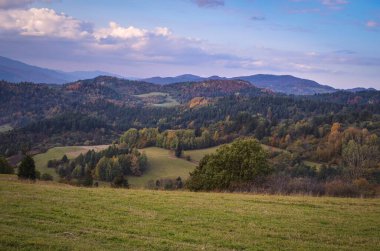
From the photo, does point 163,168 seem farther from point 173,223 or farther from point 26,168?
point 173,223

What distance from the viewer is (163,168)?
11594 cm

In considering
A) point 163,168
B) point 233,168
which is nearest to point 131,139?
point 163,168

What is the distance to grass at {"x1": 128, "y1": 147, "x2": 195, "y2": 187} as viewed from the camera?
105625 mm

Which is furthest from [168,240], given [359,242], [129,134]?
[129,134]

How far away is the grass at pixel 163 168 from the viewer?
105625 millimetres

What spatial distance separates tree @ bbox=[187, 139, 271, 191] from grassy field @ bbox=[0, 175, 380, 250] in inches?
624

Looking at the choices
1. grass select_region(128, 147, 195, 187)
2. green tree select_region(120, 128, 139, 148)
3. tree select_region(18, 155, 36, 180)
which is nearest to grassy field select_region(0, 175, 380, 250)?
tree select_region(18, 155, 36, 180)

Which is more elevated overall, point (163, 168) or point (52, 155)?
point (163, 168)

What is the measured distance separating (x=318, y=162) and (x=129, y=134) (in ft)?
312

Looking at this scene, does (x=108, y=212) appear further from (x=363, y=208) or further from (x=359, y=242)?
(x=363, y=208)

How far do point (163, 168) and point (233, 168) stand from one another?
77476mm

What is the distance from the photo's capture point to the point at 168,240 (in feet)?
42.9

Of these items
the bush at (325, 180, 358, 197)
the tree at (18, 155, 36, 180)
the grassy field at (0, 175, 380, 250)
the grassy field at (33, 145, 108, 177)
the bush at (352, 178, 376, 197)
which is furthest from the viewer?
the grassy field at (33, 145, 108, 177)

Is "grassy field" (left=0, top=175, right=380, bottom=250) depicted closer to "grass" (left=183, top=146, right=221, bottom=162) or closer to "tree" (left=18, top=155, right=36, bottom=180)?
"tree" (left=18, top=155, right=36, bottom=180)
